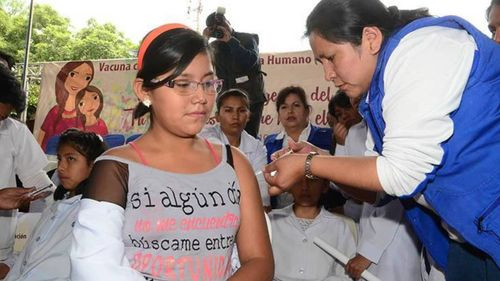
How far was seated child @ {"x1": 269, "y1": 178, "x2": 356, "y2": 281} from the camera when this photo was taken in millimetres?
3371

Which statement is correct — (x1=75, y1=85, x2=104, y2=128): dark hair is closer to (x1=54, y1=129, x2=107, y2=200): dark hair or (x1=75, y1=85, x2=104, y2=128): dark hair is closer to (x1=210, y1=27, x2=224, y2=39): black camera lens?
(x1=210, y1=27, x2=224, y2=39): black camera lens

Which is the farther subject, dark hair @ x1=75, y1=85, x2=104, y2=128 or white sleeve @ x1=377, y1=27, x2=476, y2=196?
dark hair @ x1=75, y1=85, x2=104, y2=128

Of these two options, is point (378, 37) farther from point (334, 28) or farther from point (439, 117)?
point (439, 117)

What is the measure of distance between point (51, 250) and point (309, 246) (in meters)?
1.51

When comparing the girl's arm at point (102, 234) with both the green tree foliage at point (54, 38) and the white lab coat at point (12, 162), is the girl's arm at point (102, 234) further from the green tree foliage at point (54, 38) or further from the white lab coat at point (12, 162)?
the green tree foliage at point (54, 38)

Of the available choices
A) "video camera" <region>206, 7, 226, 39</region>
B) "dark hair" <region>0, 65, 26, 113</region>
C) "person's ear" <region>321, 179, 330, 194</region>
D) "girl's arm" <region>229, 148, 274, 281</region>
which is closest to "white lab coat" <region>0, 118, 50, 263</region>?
"dark hair" <region>0, 65, 26, 113</region>

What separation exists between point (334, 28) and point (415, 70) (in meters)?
0.36

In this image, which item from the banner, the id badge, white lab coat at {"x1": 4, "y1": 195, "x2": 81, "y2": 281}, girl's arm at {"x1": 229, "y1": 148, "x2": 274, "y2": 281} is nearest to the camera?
girl's arm at {"x1": 229, "y1": 148, "x2": 274, "y2": 281}

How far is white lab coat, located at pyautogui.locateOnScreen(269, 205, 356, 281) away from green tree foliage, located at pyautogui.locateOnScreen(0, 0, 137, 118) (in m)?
22.2

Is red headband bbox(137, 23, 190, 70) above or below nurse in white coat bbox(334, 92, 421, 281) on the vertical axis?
above

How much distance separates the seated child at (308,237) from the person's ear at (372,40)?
1.88 metres

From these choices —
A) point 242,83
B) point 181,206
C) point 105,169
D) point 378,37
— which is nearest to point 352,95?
point 378,37

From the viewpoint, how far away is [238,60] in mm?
4883

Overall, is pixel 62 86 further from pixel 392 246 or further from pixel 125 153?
pixel 125 153
